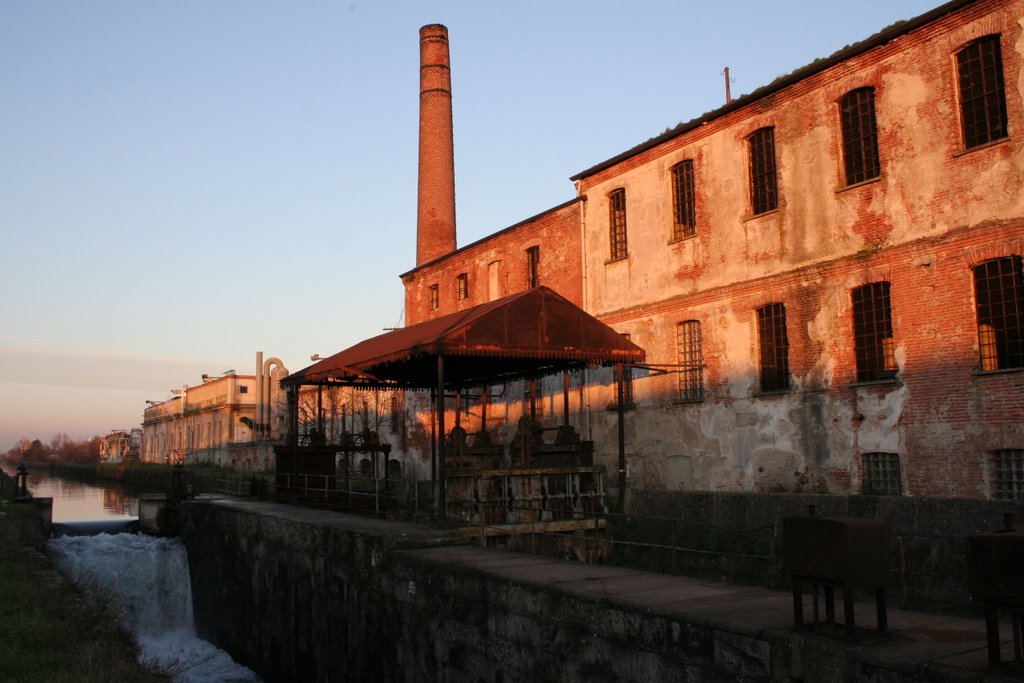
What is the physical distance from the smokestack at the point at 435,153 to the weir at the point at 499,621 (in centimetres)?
2076

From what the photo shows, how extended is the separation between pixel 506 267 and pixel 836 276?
12.2m

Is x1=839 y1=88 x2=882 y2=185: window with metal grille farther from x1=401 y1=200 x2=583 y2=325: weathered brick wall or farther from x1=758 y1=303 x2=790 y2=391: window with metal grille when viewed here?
x1=401 y1=200 x2=583 y2=325: weathered brick wall

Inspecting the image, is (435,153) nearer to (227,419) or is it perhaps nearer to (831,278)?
(831,278)

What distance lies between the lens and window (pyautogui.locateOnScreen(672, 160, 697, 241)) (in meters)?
20.3

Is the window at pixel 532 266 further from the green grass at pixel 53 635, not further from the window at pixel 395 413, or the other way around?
the green grass at pixel 53 635

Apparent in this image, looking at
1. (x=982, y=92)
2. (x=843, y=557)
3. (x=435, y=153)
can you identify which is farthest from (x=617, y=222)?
(x=435, y=153)

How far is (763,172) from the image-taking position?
730 inches

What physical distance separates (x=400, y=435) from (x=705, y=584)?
25.2 metres

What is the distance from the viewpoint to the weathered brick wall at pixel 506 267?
2406 centimetres

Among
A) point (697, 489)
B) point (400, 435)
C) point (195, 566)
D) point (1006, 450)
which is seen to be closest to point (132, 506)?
point (400, 435)

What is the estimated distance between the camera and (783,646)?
6.41 m

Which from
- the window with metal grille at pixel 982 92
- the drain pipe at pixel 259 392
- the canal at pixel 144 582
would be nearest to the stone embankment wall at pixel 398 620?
the canal at pixel 144 582

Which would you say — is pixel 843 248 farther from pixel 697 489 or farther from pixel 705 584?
pixel 705 584

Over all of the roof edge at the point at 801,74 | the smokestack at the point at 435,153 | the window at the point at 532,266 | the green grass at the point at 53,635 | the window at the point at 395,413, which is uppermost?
the smokestack at the point at 435,153
